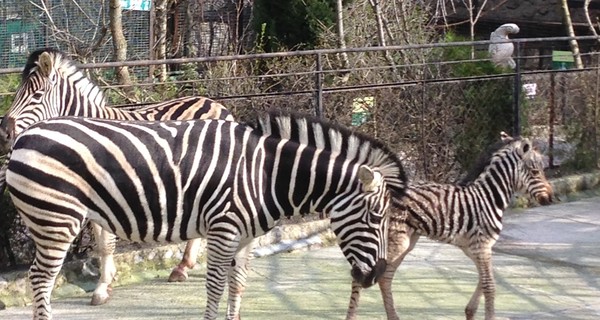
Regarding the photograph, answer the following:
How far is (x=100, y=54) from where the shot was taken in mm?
14273

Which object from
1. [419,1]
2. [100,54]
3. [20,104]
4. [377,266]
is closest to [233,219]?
[377,266]

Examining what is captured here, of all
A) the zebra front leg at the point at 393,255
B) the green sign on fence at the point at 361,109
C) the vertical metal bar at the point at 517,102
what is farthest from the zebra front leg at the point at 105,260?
the vertical metal bar at the point at 517,102

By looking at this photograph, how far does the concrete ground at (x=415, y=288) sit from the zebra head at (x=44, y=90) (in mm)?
1488

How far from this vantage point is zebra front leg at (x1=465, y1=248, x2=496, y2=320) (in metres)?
6.92

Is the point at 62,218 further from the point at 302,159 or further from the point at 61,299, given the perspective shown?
the point at 61,299

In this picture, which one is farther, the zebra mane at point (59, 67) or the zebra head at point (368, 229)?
the zebra mane at point (59, 67)

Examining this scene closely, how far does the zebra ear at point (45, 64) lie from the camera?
7379 millimetres

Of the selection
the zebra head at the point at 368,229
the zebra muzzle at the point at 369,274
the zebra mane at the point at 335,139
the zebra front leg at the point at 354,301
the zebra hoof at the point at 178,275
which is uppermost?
the zebra mane at the point at 335,139

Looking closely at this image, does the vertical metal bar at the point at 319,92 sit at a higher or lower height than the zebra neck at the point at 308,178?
higher

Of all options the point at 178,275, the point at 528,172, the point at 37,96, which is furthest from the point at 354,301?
the point at 37,96

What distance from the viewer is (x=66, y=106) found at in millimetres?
7629

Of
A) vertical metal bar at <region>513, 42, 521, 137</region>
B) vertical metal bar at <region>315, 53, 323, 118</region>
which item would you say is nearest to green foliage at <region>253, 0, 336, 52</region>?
vertical metal bar at <region>513, 42, 521, 137</region>

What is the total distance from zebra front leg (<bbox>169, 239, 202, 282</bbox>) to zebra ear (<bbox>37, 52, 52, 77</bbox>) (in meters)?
1.95

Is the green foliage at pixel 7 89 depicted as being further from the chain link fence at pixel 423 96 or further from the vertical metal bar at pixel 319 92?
the vertical metal bar at pixel 319 92
